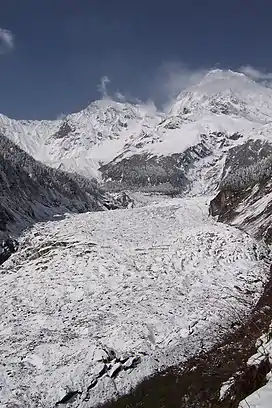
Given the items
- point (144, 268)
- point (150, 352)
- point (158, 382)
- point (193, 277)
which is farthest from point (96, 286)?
point (158, 382)

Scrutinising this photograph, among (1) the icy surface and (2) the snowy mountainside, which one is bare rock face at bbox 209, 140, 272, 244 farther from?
(2) the snowy mountainside

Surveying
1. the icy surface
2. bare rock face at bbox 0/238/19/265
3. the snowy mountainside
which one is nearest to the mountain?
the icy surface

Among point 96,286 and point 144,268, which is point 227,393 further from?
point 144,268

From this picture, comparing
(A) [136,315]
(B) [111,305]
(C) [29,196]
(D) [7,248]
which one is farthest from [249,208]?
(C) [29,196]

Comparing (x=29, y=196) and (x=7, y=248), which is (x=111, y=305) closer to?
→ (x=7, y=248)

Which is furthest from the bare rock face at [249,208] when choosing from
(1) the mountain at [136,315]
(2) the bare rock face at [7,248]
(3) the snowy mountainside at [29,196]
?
(3) the snowy mountainside at [29,196]

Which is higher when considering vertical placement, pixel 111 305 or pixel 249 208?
pixel 111 305

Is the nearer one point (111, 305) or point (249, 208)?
point (111, 305)

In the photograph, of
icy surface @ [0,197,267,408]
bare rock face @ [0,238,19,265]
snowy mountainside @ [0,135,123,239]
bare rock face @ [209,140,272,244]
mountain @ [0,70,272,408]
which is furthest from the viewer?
snowy mountainside @ [0,135,123,239]
